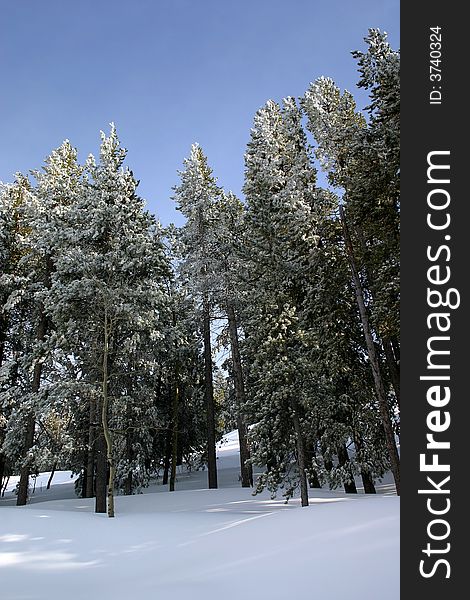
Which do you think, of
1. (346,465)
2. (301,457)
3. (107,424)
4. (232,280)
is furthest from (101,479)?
(232,280)

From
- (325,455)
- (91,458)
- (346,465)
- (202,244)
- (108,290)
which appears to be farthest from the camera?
(202,244)

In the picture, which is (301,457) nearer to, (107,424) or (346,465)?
(346,465)

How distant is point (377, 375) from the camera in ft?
43.5

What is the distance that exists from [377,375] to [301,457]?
10.8 feet

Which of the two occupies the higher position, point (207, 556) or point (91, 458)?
point (207, 556)

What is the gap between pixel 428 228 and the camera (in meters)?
3.57

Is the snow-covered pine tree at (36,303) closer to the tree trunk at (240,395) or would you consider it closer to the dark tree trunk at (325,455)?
the tree trunk at (240,395)

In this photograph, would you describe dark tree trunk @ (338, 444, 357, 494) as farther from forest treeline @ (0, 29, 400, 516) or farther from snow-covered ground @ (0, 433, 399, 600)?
snow-covered ground @ (0, 433, 399, 600)

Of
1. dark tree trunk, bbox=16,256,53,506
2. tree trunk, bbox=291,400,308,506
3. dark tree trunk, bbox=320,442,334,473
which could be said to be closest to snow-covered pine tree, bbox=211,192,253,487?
dark tree trunk, bbox=320,442,334,473

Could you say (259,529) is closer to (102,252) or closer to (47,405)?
(47,405)

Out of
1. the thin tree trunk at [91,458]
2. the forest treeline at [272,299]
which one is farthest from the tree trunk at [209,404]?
the thin tree trunk at [91,458]

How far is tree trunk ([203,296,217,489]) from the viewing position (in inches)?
787

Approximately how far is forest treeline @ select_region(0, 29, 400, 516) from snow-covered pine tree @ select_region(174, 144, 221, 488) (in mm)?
1640
